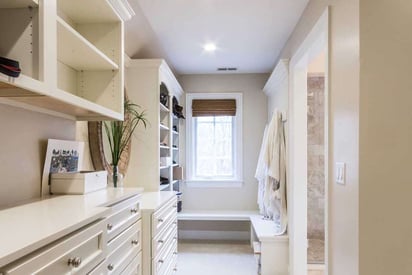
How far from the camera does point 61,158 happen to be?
1.88 m

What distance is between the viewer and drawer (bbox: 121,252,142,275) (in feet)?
6.04

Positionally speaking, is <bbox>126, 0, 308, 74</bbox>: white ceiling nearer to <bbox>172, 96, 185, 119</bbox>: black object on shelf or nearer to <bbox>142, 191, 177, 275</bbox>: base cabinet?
<bbox>172, 96, 185, 119</bbox>: black object on shelf

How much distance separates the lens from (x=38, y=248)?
90 cm

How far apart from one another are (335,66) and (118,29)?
56.7 inches

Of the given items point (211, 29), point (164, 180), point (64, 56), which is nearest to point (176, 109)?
point (164, 180)

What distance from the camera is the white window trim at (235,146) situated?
192 inches

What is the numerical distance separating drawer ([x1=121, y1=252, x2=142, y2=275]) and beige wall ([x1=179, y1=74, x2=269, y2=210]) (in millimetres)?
2824

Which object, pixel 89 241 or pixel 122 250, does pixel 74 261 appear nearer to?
pixel 89 241

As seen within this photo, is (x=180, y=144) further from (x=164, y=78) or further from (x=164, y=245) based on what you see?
(x=164, y=245)

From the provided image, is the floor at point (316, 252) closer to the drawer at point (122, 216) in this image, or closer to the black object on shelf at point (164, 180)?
the black object on shelf at point (164, 180)

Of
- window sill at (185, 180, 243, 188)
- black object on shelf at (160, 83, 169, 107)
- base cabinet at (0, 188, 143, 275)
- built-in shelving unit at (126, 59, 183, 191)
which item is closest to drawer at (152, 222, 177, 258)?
base cabinet at (0, 188, 143, 275)

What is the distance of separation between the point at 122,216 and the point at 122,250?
0.19 meters

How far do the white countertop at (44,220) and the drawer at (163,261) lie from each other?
2.59 ft

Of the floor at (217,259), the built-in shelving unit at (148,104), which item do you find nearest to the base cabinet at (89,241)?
the built-in shelving unit at (148,104)
